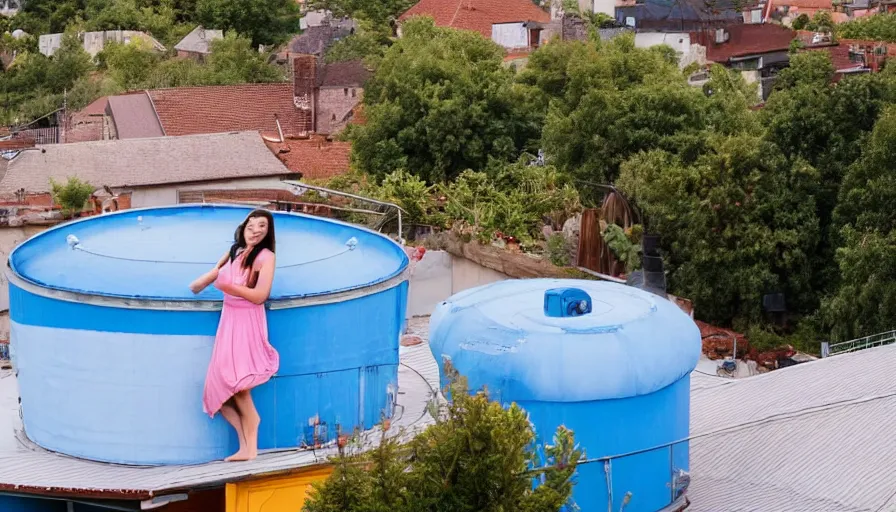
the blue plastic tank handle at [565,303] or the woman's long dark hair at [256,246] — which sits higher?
the woman's long dark hair at [256,246]

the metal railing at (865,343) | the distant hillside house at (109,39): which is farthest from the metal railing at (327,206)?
the distant hillside house at (109,39)

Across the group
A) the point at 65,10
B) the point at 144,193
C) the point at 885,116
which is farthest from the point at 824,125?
the point at 65,10

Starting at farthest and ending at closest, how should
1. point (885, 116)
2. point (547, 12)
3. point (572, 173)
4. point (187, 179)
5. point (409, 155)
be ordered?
point (547, 12)
point (409, 155)
point (187, 179)
point (572, 173)
point (885, 116)

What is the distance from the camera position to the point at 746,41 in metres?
63.2

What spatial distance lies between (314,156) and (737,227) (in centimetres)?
1679

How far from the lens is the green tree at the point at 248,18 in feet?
244

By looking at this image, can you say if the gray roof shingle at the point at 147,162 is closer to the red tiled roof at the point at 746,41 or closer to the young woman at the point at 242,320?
the young woman at the point at 242,320

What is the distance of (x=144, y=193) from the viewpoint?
102 feet

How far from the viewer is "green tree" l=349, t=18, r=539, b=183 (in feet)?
113

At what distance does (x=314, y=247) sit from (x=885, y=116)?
505 inches

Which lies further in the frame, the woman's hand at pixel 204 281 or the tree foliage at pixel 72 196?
the tree foliage at pixel 72 196

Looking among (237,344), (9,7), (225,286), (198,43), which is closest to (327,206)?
(237,344)

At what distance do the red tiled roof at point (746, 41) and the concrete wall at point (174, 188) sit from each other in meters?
32.9

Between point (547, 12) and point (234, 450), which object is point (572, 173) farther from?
point (547, 12)
